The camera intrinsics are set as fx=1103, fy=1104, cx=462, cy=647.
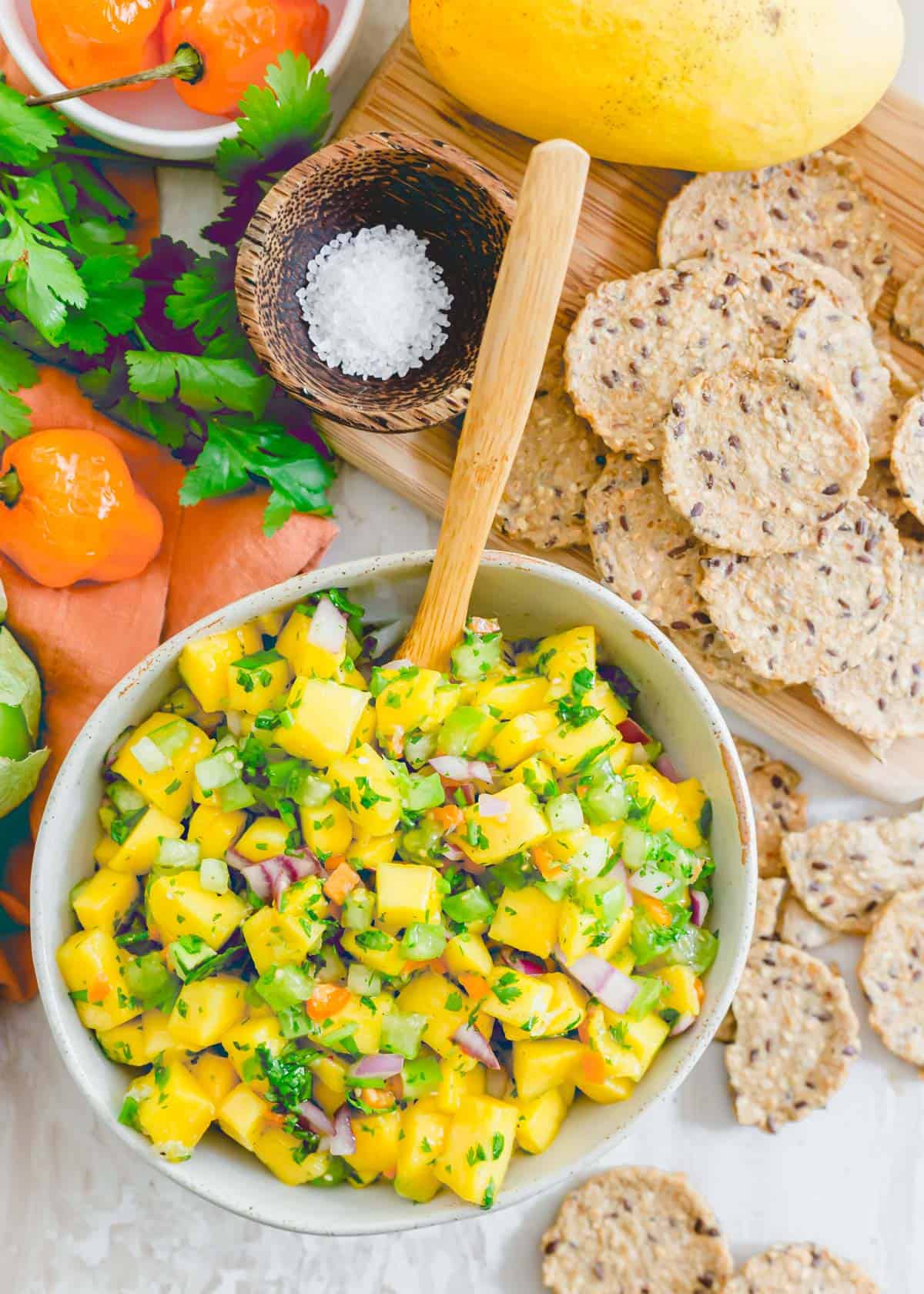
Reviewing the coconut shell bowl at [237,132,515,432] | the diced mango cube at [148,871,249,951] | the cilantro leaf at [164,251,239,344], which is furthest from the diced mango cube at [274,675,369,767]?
the cilantro leaf at [164,251,239,344]

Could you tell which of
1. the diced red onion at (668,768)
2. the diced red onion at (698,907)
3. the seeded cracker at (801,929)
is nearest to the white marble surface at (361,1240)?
the seeded cracker at (801,929)

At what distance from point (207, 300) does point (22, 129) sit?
36 cm

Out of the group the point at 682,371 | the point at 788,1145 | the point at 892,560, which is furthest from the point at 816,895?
the point at 682,371

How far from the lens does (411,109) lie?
192cm

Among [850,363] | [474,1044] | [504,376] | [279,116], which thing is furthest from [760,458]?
[474,1044]

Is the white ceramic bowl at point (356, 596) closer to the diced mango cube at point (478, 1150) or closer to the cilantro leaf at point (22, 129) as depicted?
the diced mango cube at point (478, 1150)

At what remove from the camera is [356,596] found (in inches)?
67.2

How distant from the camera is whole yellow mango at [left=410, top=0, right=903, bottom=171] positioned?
1575 millimetres

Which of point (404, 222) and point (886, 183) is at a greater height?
point (886, 183)

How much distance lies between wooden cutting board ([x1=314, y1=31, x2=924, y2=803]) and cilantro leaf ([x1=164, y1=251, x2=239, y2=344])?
0.81 ft

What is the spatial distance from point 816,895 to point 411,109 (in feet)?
5.25

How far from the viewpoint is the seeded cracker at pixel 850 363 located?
184 cm

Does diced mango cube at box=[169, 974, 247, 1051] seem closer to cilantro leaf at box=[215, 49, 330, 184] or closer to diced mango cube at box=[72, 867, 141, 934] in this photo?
diced mango cube at box=[72, 867, 141, 934]

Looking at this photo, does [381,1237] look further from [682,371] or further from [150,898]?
[682,371]
